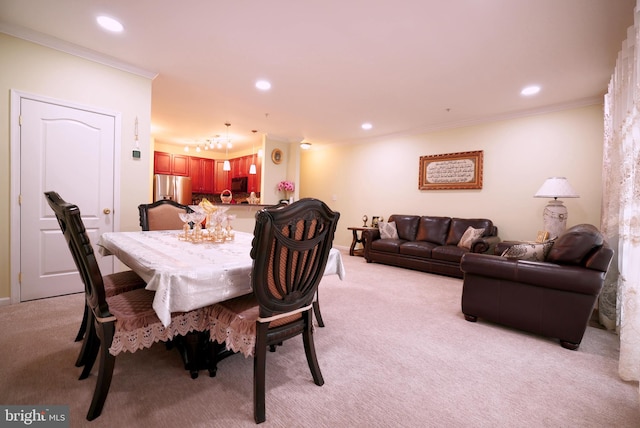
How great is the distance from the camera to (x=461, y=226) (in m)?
4.71

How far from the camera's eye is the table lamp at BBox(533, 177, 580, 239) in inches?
139

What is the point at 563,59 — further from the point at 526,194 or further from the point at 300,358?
the point at 300,358

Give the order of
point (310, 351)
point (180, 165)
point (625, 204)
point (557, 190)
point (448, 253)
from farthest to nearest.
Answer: point (180, 165), point (448, 253), point (557, 190), point (625, 204), point (310, 351)

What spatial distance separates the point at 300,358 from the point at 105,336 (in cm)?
114

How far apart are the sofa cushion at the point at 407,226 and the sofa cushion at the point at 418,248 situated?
0.38m

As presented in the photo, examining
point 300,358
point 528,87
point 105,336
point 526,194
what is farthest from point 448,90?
point 105,336

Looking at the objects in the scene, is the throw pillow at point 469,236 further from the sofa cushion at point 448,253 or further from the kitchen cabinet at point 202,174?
the kitchen cabinet at point 202,174

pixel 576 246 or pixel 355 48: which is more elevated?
pixel 355 48

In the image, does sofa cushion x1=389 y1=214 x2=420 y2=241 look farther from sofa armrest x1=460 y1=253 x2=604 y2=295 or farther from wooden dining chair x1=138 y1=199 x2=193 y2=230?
wooden dining chair x1=138 y1=199 x2=193 y2=230

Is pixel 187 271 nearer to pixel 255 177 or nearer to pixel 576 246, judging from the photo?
pixel 576 246

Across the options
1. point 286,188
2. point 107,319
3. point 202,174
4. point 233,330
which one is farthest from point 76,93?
point 202,174

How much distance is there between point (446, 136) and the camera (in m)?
5.20

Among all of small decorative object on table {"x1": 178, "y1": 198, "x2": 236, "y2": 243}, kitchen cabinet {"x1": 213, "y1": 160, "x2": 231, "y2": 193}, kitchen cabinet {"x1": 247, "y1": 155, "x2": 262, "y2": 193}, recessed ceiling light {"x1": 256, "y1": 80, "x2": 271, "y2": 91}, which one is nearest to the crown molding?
recessed ceiling light {"x1": 256, "y1": 80, "x2": 271, "y2": 91}

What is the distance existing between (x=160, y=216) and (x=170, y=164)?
5611 millimetres
